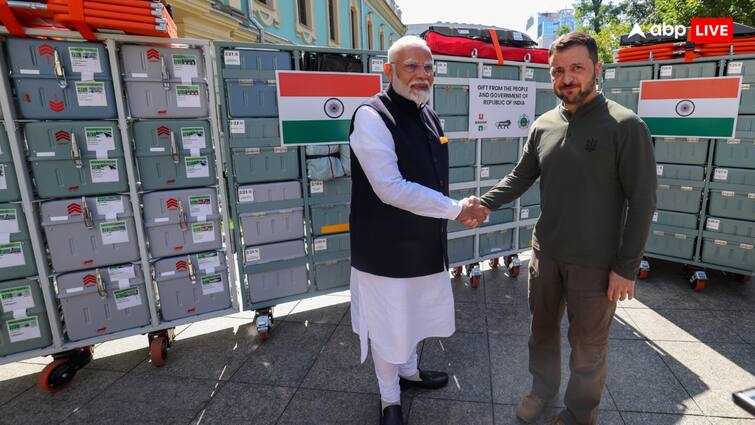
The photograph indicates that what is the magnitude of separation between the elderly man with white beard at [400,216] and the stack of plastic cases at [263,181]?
1422 mm

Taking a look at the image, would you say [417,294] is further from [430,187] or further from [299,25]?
[299,25]

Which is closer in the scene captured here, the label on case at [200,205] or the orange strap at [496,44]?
the label on case at [200,205]

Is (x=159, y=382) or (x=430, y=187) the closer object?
(x=430, y=187)

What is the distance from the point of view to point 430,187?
2.33 meters

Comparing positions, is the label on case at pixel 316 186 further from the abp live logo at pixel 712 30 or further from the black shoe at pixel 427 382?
the abp live logo at pixel 712 30

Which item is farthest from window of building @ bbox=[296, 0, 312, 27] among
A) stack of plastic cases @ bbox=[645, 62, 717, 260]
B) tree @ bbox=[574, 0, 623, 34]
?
tree @ bbox=[574, 0, 623, 34]

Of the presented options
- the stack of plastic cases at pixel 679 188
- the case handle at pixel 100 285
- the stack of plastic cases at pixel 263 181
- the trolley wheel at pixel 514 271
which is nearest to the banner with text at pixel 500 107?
the stack of plastic cases at pixel 679 188

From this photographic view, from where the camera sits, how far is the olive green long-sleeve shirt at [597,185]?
194cm

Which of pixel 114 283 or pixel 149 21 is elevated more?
pixel 149 21

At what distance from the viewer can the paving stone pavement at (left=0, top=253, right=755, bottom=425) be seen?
2693 millimetres

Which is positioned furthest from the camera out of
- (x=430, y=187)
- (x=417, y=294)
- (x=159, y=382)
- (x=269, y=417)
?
(x=159, y=382)

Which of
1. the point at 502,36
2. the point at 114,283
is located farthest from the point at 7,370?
the point at 502,36

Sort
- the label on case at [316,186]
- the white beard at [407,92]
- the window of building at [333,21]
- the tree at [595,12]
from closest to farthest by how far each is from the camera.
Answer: the white beard at [407,92], the label on case at [316,186], the window of building at [333,21], the tree at [595,12]

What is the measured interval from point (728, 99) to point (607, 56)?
59.1ft
